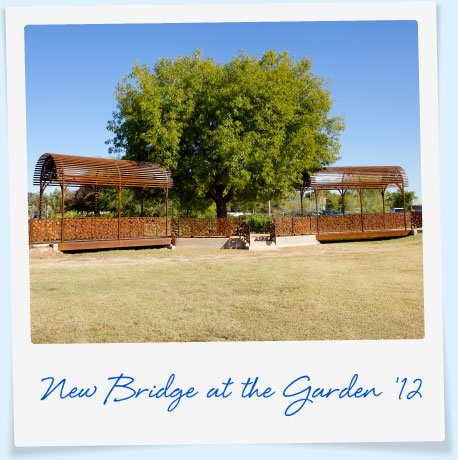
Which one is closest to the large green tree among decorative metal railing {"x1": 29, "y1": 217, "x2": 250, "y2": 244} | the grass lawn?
decorative metal railing {"x1": 29, "y1": 217, "x2": 250, "y2": 244}

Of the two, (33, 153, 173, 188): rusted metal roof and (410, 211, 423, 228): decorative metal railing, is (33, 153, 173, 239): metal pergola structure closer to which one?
(33, 153, 173, 188): rusted metal roof

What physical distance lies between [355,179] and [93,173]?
34.0ft

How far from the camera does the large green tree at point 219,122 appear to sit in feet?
44.2

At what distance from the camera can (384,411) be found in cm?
348

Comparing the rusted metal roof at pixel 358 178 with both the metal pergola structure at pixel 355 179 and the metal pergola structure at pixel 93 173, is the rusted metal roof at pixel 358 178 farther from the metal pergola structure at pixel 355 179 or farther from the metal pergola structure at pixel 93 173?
the metal pergola structure at pixel 93 173

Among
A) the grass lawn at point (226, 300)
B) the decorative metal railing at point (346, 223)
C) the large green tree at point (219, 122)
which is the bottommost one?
the grass lawn at point (226, 300)

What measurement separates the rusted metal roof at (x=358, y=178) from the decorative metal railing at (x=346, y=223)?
4.11 ft

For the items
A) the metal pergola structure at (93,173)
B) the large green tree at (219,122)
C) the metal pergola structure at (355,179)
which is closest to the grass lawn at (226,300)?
the metal pergola structure at (93,173)

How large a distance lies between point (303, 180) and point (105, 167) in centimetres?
804

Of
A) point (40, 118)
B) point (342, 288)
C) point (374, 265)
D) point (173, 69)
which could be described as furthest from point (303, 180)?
point (40, 118)

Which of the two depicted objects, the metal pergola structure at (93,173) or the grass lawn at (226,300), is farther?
the metal pergola structure at (93,173)

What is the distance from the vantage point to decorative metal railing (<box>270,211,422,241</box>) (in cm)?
1552

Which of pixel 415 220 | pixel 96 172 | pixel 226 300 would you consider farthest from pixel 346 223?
pixel 226 300

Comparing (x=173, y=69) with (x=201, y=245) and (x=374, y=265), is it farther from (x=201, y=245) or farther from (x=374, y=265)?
(x=374, y=265)
